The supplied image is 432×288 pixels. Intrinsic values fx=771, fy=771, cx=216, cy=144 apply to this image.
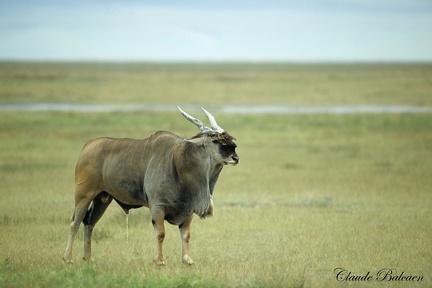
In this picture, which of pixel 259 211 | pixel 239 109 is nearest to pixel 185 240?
pixel 259 211

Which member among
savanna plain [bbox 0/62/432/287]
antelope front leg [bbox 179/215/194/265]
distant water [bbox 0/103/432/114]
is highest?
antelope front leg [bbox 179/215/194/265]

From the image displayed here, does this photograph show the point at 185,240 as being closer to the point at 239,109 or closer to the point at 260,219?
the point at 260,219

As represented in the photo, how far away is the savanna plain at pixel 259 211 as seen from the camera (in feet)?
31.6

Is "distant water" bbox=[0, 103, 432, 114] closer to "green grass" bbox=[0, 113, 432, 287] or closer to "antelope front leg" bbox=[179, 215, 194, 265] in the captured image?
"green grass" bbox=[0, 113, 432, 287]

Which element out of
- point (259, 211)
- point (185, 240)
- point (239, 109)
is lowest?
point (239, 109)

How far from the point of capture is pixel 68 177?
816 inches

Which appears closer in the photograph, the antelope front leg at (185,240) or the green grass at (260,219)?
Result: the green grass at (260,219)

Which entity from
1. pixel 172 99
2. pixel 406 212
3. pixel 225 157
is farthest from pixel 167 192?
pixel 172 99

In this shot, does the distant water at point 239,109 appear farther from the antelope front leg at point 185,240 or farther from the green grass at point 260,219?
the antelope front leg at point 185,240

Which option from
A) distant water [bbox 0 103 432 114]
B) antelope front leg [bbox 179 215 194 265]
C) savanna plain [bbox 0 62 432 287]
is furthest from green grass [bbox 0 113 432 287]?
distant water [bbox 0 103 432 114]

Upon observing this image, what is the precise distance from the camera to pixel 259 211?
15695 millimetres

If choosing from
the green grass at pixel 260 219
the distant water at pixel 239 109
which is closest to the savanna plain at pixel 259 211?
the green grass at pixel 260 219

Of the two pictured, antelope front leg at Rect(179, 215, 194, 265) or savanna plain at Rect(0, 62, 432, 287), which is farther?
antelope front leg at Rect(179, 215, 194, 265)

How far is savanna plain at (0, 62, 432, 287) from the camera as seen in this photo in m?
9.62
